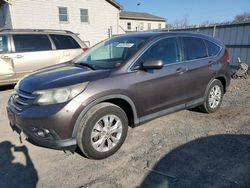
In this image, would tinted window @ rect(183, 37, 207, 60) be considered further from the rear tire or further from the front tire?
the front tire

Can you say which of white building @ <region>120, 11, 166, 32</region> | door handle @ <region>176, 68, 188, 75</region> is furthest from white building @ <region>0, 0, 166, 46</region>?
door handle @ <region>176, 68, 188, 75</region>

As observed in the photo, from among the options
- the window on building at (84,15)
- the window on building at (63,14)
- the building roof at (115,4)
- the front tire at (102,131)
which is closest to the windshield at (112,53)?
the front tire at (102,131)

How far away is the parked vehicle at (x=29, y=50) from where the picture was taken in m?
7.05

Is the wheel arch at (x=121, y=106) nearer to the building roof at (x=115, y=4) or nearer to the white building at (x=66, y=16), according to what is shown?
the white building at (x=66, y=16)

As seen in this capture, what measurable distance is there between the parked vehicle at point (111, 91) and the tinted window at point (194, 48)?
0.06 ft

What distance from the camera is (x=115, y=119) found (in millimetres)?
3438

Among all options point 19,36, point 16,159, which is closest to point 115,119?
point 16,159

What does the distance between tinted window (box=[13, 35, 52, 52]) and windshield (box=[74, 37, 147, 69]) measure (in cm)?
350

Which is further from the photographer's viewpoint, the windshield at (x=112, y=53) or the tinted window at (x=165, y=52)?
the tinted window at (x=165, y=52)

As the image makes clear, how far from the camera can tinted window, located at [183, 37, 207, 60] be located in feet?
14.5

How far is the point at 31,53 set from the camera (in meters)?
7.31

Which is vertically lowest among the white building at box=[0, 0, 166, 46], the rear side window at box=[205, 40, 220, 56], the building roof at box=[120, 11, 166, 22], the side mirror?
the side mirror

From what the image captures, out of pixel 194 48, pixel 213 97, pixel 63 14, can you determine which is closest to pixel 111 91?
pixel 194 48

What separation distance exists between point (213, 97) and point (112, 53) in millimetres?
2424
